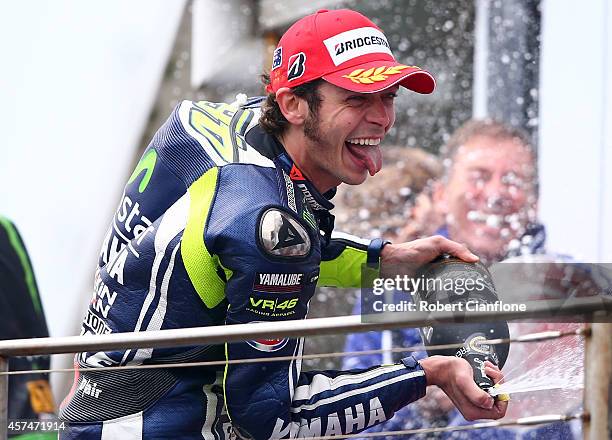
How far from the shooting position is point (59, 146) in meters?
5.05

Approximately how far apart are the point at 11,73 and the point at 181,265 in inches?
123

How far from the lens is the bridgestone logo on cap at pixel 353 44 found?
7.63ft

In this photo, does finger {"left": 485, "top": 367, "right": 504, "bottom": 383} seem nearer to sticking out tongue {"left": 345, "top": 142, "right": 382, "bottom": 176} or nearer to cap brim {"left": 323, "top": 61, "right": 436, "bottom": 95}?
sticking out tongue {"left": 345, "top": 142, "right": 382, "bottom": 176}

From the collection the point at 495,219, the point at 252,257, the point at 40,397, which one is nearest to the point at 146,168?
the point at 252,257

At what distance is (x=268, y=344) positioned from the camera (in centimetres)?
216

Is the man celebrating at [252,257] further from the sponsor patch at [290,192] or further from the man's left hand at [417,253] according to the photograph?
the man's left hand at [417,253]

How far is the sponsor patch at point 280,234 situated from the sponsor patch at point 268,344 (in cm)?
16

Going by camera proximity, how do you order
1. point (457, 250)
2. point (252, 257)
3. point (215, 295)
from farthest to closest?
1. point (457, 250)
2. point (215, 295)
3. point (252, 257)

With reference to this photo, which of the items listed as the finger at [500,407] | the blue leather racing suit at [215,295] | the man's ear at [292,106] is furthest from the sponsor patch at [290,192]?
the finger at [500,407]

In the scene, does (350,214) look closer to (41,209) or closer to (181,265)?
(41,209)

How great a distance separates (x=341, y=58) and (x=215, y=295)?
54cm

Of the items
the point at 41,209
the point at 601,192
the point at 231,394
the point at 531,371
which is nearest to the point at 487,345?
the point at 531,371

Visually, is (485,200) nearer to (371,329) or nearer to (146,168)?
(146,168)

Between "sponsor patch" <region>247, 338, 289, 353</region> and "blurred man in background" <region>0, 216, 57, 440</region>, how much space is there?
1888mm
